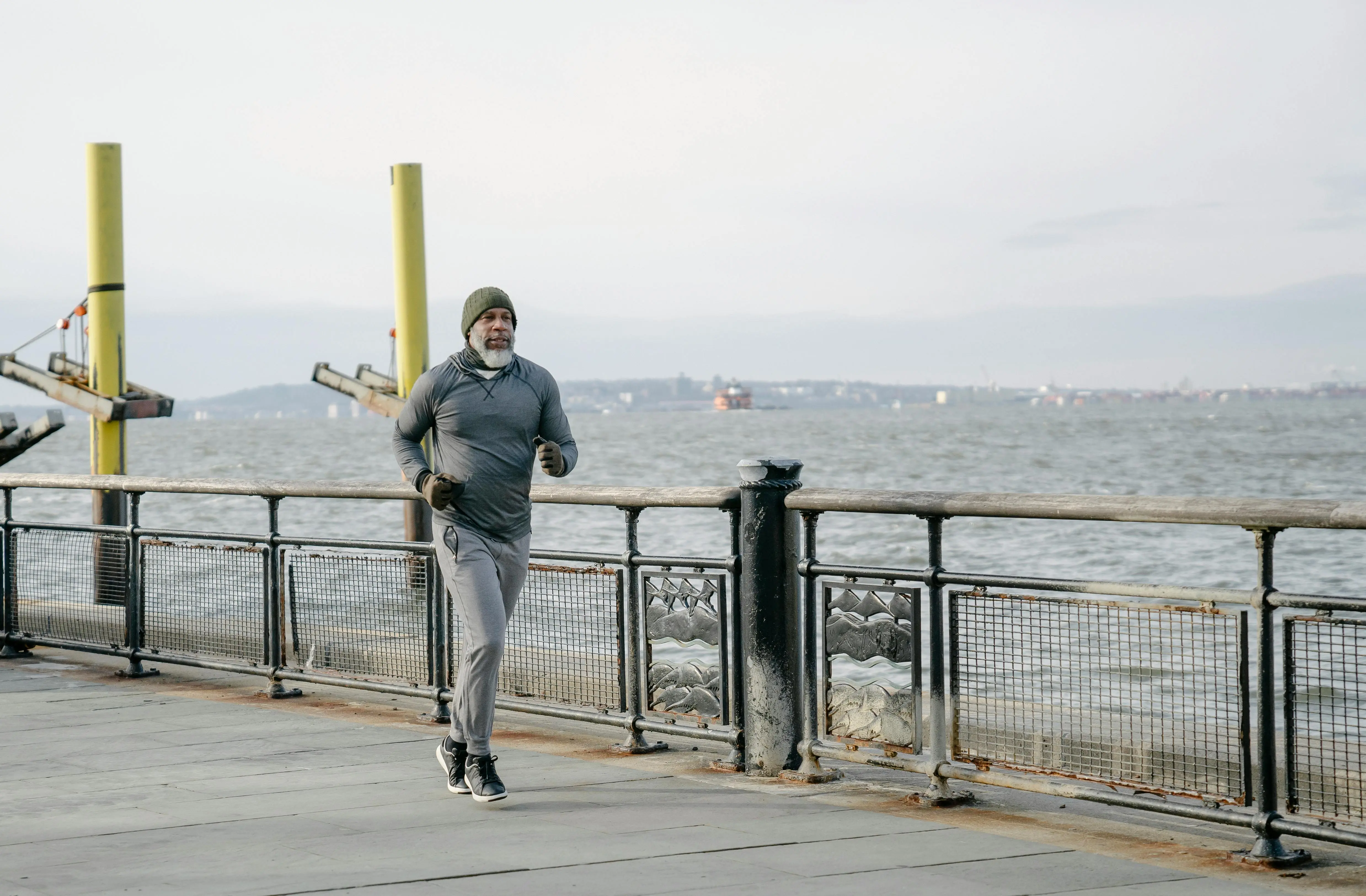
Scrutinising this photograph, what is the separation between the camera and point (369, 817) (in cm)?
586

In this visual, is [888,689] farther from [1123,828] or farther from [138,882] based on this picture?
[138,882]

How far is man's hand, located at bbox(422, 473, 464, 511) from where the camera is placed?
5945 mm

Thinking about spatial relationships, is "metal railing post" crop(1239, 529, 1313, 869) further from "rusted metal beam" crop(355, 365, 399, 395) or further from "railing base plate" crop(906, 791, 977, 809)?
"rusted metal beam" crop(355, 365, 399, 395)

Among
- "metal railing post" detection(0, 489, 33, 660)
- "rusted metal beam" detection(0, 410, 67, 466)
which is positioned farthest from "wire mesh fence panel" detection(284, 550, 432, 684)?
"rusted metal beam" detection(0, 410, 67, 466)

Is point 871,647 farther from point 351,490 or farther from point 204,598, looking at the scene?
point 204,598

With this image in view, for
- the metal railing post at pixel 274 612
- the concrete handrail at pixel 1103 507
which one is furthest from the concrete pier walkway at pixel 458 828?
the concrete handrail at pixel 1103 507

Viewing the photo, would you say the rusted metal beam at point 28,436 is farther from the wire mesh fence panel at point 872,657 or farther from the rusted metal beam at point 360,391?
the wire mesh fence panel at point 872,657

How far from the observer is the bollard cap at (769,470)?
21.3 feet

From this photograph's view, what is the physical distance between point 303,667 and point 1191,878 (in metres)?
5.24

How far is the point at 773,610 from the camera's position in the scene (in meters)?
6.54

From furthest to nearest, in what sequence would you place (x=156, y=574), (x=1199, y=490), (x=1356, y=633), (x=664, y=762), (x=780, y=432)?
(x=780, y=432) < (x=1199, y=490) < (x=156, y=574) < (x=664, y=762) < (x=1356, y=633)

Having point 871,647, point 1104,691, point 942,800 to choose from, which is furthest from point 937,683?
point 1104,691

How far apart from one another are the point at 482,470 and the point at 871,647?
5.40 ft

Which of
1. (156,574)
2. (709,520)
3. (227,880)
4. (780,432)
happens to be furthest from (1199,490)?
(780,432)
